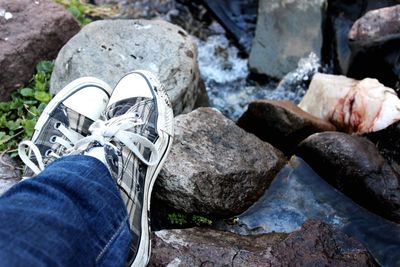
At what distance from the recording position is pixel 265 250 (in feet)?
7.27

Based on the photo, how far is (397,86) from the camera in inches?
129

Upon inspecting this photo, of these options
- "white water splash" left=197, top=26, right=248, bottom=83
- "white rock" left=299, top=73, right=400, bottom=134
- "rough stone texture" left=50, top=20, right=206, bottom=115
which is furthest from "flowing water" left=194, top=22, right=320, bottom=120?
"rough stone texture" left=50, top=20, right=206, bottom=115

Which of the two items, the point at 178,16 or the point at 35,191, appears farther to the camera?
the point at 178,16

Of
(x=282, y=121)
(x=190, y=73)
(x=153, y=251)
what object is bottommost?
(x=153, y=251)

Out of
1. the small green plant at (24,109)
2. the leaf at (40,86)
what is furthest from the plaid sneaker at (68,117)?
the leaf at (40,86)

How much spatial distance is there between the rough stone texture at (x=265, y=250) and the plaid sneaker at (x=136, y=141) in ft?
0.44

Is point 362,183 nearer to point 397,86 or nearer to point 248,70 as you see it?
point 397,86

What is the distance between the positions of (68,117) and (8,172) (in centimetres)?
42

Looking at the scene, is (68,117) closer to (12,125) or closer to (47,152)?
(47,152)

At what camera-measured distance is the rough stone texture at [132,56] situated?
3.03 m

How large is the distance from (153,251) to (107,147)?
0.49m

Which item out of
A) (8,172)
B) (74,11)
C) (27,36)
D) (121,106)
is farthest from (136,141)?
(74,11)

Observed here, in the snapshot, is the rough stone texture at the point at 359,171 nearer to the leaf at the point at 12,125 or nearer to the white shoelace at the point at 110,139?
the white shoelace at the point at 110,139

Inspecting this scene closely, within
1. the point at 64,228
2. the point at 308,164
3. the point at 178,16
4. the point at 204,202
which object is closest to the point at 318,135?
the point at 308,164
